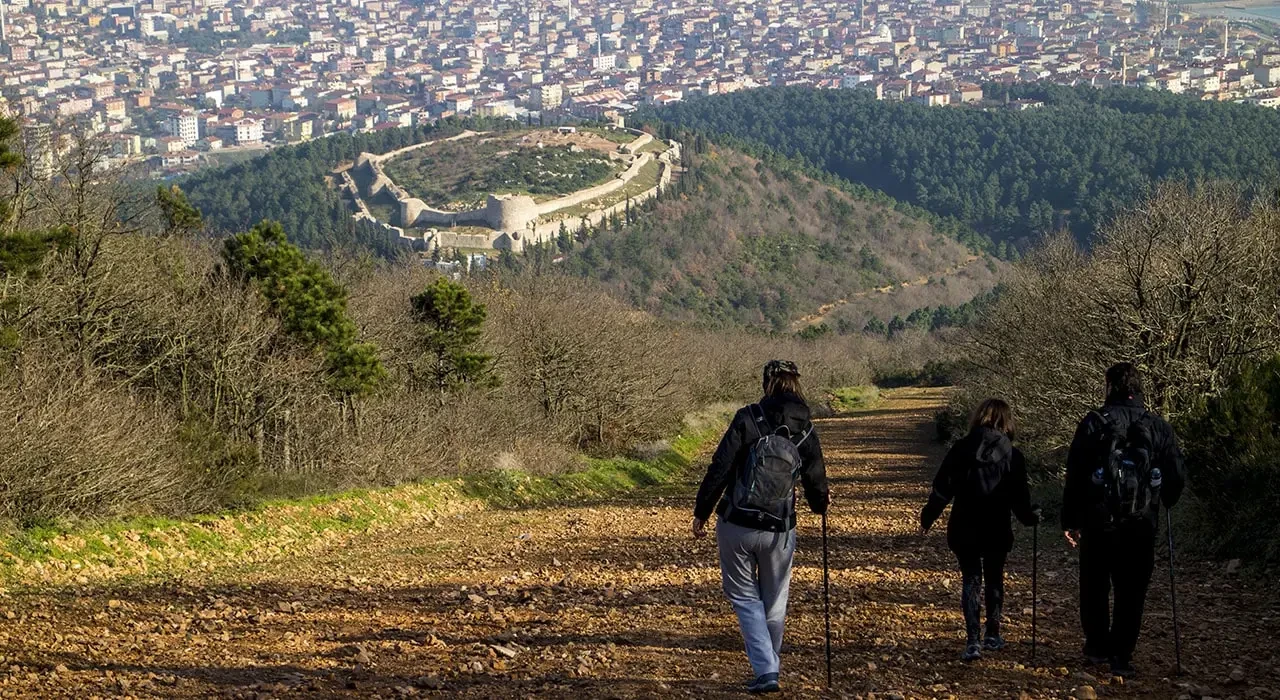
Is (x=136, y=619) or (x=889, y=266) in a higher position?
(x=136, y=619)

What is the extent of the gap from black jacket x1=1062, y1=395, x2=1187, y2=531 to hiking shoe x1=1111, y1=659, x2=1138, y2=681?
83 cm

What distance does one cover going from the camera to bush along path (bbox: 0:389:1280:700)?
25.2 feet

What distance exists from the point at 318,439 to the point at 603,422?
1055 cm

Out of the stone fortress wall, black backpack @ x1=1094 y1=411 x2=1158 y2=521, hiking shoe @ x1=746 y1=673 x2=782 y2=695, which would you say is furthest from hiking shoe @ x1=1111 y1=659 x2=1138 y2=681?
the stone fortress wall

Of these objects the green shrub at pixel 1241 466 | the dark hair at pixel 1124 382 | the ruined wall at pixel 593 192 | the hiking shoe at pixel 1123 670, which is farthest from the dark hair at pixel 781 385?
the ruined wall at pixel 593 192

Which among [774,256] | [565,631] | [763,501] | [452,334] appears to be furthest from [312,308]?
[774,256]

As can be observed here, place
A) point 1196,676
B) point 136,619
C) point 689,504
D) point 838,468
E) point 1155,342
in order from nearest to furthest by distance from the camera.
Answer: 1. point 1196,676
2. point 136,619
3. point 1155,342
4. point 689,504
5. point 838,468

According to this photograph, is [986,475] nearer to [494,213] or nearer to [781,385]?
[781,385]

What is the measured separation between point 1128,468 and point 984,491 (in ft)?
2.77

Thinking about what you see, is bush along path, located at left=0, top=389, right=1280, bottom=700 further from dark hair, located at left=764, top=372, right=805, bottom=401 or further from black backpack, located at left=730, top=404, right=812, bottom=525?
dark hair, located at left=764, top=372, right=805, bottom=401

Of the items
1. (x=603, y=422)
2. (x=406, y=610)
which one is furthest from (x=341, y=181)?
(x=406, y=610)

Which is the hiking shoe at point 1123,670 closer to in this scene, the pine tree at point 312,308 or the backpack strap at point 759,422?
the backpack strap at point 759,422

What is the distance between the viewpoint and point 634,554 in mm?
14023

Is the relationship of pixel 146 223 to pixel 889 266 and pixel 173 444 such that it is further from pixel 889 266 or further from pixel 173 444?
pixel 889 266
